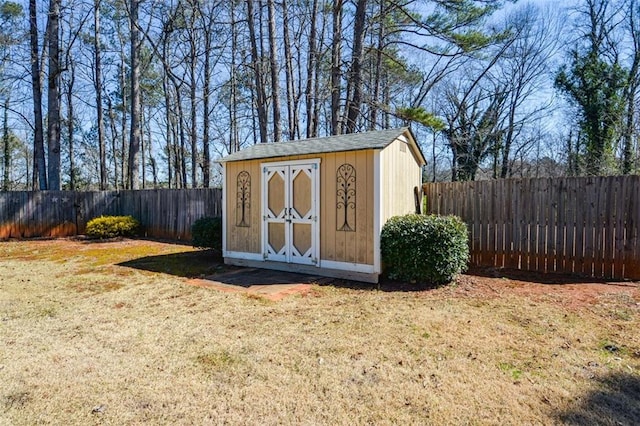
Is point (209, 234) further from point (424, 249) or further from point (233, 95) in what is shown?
point (233, 95)

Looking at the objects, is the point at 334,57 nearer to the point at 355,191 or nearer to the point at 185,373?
the point at 355,191

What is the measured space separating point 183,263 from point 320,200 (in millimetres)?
3548

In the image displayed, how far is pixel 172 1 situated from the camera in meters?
15.5

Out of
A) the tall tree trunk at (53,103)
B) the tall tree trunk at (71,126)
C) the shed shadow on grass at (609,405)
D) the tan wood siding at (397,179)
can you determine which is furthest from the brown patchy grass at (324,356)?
the tall tree trunk at (71,126)

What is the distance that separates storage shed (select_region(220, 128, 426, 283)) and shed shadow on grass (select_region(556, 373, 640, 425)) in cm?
342

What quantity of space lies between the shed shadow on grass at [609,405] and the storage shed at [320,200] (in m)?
3.42

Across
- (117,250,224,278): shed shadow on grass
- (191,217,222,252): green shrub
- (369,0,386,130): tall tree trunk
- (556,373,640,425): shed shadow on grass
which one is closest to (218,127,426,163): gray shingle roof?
(191,217,222,252): green shrub

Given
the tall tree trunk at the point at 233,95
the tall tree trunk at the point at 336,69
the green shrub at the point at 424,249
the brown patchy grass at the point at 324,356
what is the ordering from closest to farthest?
the brown patchy grass at the point at 324,356
the green shrub at the point at 424,249
the tall tree trunk at the point at 336,69
the tall tree trunk at the point at 233,95

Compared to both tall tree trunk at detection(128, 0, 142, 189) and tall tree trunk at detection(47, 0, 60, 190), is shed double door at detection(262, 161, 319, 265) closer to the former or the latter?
tall tree trunk at detection(128, 0, 142, 189)

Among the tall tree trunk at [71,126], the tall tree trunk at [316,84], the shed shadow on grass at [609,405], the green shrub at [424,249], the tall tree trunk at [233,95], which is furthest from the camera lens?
the tall tree trunk at [71,126]

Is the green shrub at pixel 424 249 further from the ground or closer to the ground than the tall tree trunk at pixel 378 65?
closer to the ground

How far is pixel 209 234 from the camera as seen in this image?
851cm

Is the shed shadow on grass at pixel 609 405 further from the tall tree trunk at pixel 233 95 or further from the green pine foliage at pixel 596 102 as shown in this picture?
the green pine foliage at pixel 596 102

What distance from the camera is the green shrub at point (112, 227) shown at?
11773 millimetres
